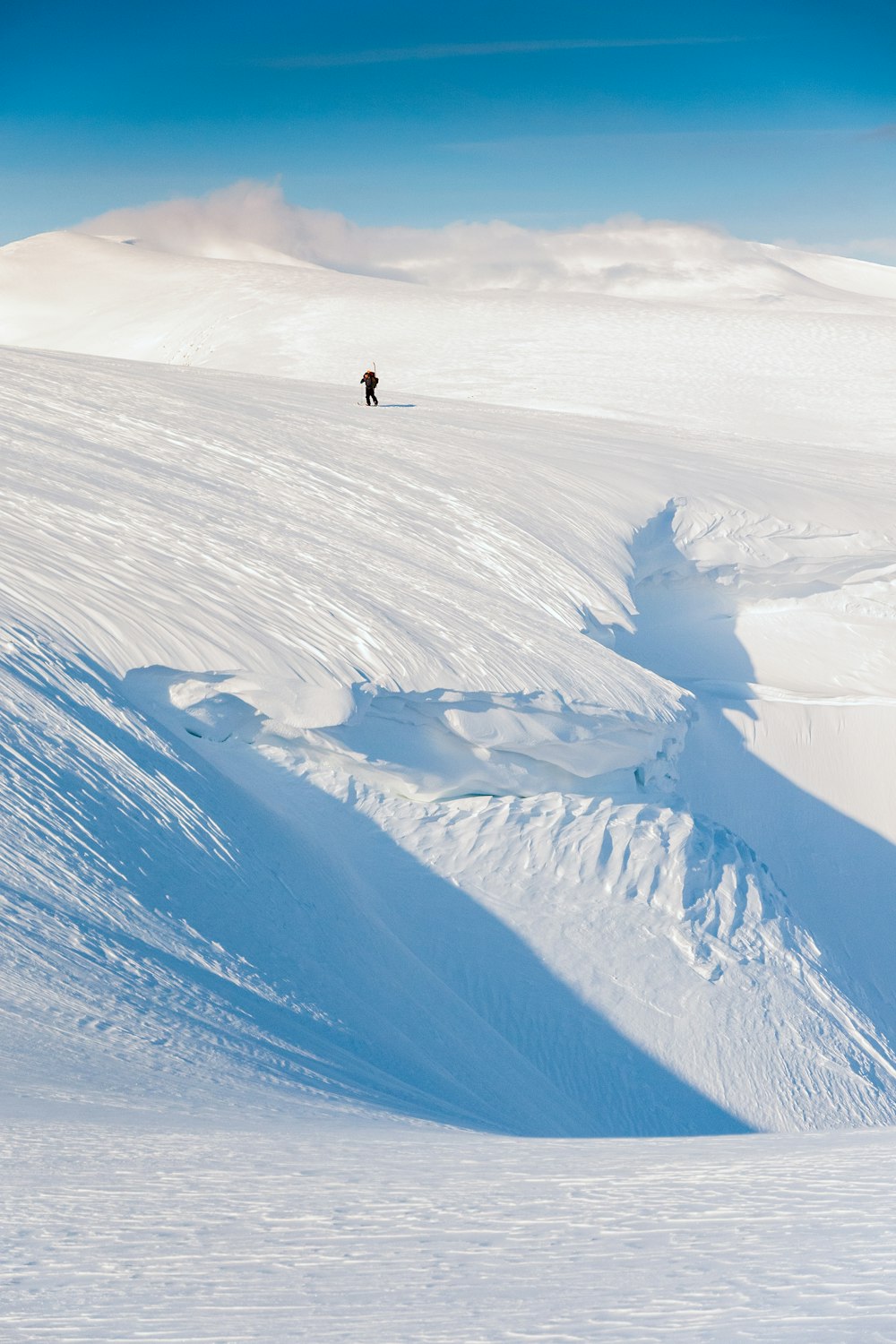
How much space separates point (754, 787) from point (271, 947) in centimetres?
675

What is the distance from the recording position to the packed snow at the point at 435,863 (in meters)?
2.94

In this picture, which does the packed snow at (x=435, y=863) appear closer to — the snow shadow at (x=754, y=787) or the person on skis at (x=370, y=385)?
the snow shadow at (x=754, y=787)

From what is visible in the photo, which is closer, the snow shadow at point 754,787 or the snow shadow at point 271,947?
the snow shadow at point 271,947

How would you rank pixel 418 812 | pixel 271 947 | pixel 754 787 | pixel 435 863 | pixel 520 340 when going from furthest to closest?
pixel 520 340
pixel 754 787
pixel 418 812
pixel 435 863
pixel 271 947

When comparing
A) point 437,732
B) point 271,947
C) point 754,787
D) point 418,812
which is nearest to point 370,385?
point 754,787

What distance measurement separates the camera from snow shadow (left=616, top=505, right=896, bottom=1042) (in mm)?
11148

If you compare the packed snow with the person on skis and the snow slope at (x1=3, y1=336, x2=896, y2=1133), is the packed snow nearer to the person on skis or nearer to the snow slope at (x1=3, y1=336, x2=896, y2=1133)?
the snow slope at (x1=3, y1=336, x2=896, y2=1133)

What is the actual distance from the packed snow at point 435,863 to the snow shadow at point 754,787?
0.05 m

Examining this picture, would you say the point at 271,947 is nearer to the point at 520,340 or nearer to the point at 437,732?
the point at 437,732

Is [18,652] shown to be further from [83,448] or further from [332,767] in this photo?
[83,448]

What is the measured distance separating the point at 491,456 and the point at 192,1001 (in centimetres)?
924

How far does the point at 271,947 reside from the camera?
6594mm

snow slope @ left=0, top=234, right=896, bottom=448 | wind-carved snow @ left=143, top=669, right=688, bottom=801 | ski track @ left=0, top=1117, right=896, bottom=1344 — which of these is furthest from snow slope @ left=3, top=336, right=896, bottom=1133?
snow slope @ left=0, top=234, right=896, bottom=448

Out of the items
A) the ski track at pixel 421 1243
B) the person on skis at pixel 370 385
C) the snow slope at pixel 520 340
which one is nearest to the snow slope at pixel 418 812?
the ski track at pixel 421 1243
